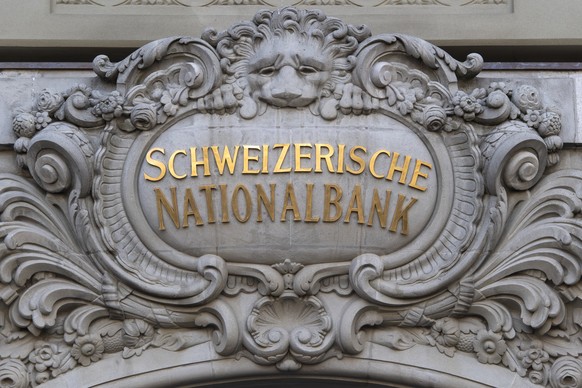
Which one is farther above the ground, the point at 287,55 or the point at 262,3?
the point at 262,3

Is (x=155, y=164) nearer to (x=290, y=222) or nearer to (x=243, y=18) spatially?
(x=290, y=222)

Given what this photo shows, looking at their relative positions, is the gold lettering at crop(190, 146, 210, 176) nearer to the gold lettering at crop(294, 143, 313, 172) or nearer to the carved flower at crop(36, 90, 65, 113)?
the gold lettering at crop(294, 143, 313, 172)

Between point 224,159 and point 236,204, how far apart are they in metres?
0.33

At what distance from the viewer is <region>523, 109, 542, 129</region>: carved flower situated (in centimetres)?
1383

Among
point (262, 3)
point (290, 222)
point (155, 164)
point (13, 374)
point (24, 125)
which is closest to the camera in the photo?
point (13, 374)

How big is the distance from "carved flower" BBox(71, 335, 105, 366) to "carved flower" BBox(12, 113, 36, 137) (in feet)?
4.99

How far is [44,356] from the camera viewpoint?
44.6 ft

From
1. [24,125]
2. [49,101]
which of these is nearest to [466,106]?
[49,101]

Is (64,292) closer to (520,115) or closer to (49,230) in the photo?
(49,230)

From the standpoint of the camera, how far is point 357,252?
13656 millimetres

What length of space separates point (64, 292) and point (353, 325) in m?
2.04

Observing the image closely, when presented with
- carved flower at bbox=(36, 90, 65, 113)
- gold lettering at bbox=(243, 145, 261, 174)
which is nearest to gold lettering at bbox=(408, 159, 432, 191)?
gold lettering at bbox=(243, 145, 261, 174)

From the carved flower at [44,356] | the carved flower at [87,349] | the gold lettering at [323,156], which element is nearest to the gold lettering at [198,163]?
the gold lettering at [323,156]

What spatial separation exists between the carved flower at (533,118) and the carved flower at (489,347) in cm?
152
